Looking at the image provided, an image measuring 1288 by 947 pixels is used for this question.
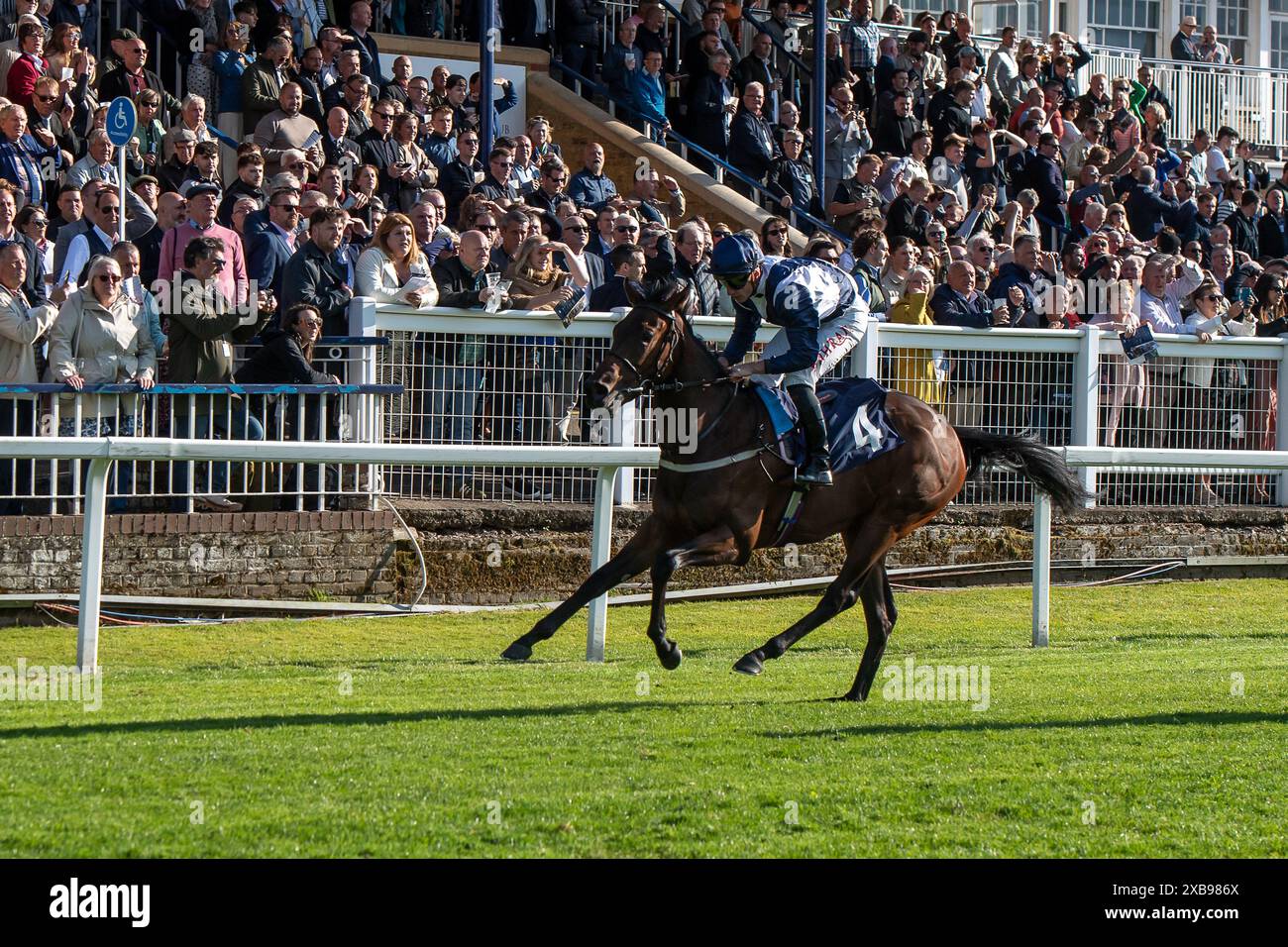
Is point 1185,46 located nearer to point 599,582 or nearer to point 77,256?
point 77,256

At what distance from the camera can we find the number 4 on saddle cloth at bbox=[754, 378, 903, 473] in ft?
28.7

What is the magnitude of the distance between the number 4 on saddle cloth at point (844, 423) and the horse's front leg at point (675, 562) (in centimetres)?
52

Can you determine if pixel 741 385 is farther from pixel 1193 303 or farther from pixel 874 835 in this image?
pixel 1193 303

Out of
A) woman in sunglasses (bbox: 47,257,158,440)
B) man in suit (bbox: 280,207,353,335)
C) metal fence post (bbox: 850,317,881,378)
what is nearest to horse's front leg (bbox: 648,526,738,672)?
woman in sunglasses (bbox: 47,257,158,440)

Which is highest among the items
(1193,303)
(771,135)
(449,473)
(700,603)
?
(771,135)

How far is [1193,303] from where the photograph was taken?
1538 centimetres

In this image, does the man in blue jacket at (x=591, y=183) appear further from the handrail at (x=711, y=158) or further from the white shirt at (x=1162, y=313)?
the white shirt at (x=1162, y=313)

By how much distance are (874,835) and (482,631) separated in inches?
229

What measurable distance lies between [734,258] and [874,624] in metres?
1.87

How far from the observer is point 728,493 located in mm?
8555

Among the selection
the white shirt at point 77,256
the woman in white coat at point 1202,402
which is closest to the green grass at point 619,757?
the white shirt at point 77,256

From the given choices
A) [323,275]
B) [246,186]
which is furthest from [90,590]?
[246,186]

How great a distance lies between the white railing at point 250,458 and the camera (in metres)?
8.55
